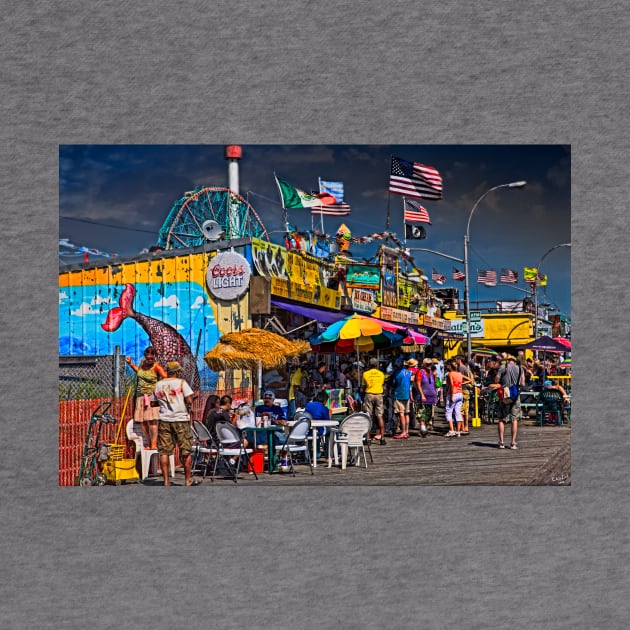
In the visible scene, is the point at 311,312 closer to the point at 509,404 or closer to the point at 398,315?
the point at 509,404

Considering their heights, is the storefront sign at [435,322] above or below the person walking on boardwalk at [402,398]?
above

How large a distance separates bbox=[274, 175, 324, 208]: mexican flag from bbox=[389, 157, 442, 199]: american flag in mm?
1969

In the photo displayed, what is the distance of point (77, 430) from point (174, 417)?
97 cm

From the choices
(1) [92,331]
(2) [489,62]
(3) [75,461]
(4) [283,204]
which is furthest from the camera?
(4) [283,204]

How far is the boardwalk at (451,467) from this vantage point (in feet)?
33.8

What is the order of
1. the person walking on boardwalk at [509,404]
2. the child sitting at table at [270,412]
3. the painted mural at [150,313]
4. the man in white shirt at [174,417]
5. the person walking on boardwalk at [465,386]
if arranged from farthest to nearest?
the person walking on boardwalk at [465,386] → the person walking on boardwalk at [509,404] → the child sitting at table at [270,412] → the painted mural at [150,313] → the man in white shirt at [174,417]

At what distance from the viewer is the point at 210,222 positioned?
44.1ft

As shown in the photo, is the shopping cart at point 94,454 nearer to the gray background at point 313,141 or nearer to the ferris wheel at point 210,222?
the gray background at point 313,141

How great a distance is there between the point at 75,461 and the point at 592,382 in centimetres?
501

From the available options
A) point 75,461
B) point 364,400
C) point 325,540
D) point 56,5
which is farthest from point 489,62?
point 364,400

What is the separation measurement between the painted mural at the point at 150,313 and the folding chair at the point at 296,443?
1271 mm

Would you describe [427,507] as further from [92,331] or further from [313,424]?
[92,331]

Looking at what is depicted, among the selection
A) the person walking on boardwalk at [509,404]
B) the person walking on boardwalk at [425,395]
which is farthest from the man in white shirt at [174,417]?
the person walking on boardwalk at [425,395]

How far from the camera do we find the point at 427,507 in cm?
898
